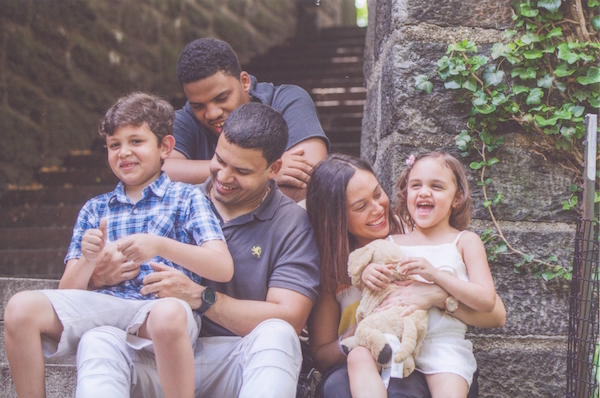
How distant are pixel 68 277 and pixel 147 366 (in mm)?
354

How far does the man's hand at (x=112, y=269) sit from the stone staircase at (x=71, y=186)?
55 centimetres

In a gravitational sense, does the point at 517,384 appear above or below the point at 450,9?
below

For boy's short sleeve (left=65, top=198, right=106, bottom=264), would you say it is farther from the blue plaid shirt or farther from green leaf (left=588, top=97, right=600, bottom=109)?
green leaf (left=588, top=97, right=600, bottom=109)

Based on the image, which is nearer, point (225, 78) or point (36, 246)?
point (225, 78)

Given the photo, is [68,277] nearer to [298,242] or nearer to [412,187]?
[298,242]

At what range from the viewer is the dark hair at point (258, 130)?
7.15 ft

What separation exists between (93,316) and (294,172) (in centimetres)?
98

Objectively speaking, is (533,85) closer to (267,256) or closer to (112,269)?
(267,256)

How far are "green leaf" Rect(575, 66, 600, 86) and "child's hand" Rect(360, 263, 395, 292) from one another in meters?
0.99

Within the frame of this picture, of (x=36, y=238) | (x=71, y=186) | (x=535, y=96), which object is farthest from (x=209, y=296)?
(x=71, y=186)

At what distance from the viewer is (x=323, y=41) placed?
7.77 meters

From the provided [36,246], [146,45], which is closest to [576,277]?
[36,246]

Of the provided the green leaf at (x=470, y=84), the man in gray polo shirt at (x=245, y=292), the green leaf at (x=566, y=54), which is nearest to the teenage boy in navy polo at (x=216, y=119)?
the man in gray polo shirt at (x=245, y=292)

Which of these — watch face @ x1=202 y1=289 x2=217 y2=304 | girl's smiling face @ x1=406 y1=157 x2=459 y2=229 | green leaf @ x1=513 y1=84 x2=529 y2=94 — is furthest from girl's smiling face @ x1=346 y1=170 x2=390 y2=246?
green leaf @ x1=513 y1=84 x2=529 y2=94
